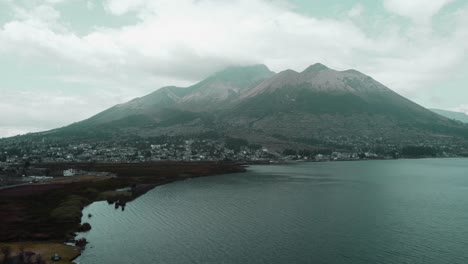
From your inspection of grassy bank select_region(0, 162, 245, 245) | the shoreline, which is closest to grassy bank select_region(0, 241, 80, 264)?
the shoreline

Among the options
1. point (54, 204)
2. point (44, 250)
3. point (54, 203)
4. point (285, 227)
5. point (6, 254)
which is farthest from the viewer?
point (54, 203)

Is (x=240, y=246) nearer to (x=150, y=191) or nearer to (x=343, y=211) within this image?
(x=343, y=211)

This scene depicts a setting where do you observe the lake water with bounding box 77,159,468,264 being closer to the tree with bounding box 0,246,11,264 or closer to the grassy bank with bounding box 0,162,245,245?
the grassy bank with bounding box 0,162,245,245

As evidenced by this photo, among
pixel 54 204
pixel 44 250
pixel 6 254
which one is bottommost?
pixel 44 250

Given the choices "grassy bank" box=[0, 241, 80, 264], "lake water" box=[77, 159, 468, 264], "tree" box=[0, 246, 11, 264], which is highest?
"tree" box=[0, 246, 11, 264]

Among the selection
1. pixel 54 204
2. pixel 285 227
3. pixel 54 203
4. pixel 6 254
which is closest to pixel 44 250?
pixel 6 254

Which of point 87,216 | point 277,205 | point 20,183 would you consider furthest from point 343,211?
point 20,183

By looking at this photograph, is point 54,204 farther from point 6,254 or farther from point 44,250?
point 6,254

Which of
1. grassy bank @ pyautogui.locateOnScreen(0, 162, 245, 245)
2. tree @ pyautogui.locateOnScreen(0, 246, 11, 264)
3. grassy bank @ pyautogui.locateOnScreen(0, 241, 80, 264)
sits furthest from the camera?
grassy bank @ pyautogui.locateOnScreen(0, 162, 245, 245)

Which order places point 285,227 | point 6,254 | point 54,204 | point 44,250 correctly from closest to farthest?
1. point 6,254
2. point 44,250
3. point 285,227
4. point 54,204

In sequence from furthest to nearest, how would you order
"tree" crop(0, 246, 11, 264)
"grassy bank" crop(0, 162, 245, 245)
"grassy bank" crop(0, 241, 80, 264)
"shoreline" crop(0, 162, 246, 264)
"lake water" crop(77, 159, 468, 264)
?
"grassy bank" crop(0, 162, 245, 245) → "shoreline" crop(0, 162, 246, 264) → "lake water" crop(77, 159, 468, 264) → "grassy bank" crop(0, 241, 80, 264) → "tree" crop(0, 246, 11, 264)
